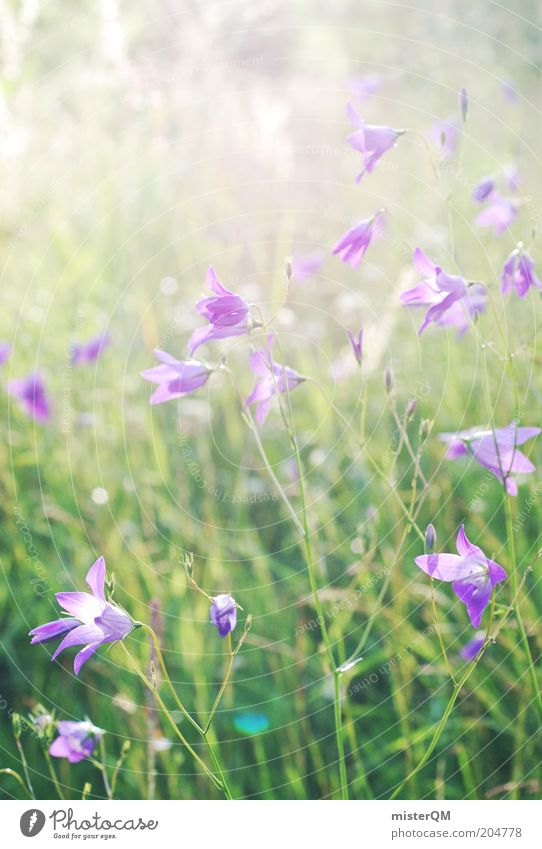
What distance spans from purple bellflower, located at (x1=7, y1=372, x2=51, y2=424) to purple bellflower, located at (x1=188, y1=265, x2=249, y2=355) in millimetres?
1739

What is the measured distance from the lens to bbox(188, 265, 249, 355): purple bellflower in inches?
53.5

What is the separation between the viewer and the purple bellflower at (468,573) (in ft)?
4.28

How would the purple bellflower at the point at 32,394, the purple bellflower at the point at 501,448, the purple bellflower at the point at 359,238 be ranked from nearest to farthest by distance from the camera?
1. the purple bellflower at the point at 501,448
2. the purple bellflower at the point at 359,238
3. the purple bellflower at the point at 32,394

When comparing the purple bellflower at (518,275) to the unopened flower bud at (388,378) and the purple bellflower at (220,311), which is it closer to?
the unopened flower bud at (388,378)

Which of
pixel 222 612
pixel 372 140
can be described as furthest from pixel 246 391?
pixel 222 612

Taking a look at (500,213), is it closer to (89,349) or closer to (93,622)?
(93,622)

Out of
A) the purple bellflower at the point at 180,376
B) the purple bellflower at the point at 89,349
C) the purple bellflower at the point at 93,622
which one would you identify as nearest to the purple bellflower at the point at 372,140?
the purple bellflower at the point at 180,376

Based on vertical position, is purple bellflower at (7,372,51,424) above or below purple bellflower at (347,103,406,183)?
above

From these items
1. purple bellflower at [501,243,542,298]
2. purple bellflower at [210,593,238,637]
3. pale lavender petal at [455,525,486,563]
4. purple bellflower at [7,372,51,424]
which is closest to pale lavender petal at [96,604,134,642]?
purple bellflower at [210,593,238,637]

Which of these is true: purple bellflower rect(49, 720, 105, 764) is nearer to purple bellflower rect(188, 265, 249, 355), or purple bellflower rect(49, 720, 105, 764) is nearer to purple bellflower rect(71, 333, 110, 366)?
purple bellflower rect(188, 265, 249, 355)

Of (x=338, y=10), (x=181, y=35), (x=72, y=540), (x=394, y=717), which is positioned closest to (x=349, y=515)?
(x=394, y=717)

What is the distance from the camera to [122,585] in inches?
99.4

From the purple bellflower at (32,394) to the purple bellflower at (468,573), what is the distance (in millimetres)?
2086

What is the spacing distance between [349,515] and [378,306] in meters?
1.47
